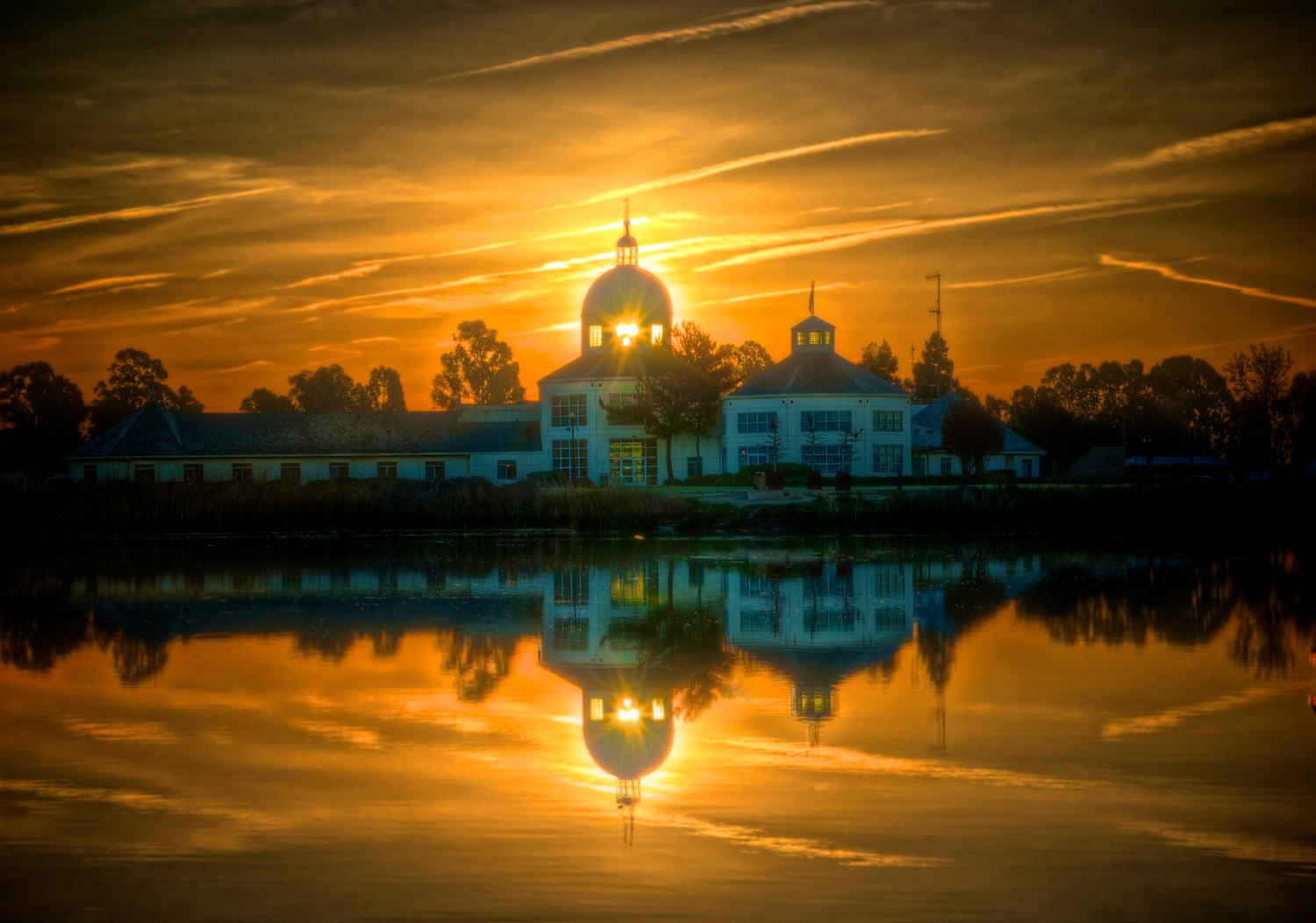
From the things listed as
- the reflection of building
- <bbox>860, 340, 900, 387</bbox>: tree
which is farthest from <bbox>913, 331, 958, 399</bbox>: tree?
the reflection of building

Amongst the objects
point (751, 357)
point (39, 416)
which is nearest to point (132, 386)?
point (39, 416)

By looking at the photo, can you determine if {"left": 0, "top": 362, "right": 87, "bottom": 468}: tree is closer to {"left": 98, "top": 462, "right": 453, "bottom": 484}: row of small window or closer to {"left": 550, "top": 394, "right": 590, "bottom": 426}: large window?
{"left": 98, "top": 462, "right": 453, "bottom": 484}: row of small window

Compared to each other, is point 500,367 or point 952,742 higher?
point 500,367

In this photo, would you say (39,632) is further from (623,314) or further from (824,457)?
(623,314)

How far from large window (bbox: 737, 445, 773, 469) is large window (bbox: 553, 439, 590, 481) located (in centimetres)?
897

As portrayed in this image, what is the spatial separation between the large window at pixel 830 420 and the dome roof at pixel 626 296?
45.0 feet

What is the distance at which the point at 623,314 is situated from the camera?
273 ft

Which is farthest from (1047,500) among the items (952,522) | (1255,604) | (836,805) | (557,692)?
(836,805)

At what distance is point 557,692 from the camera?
629 inches

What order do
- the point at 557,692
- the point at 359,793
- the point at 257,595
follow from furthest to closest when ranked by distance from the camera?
the point at 257,595, the point at 557,692, the point at 359,793

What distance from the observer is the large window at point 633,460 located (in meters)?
78.2

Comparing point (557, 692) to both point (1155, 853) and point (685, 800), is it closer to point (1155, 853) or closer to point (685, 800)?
point (685, 800)

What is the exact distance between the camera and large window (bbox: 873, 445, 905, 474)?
2997 inches

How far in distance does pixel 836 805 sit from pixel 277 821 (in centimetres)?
434
